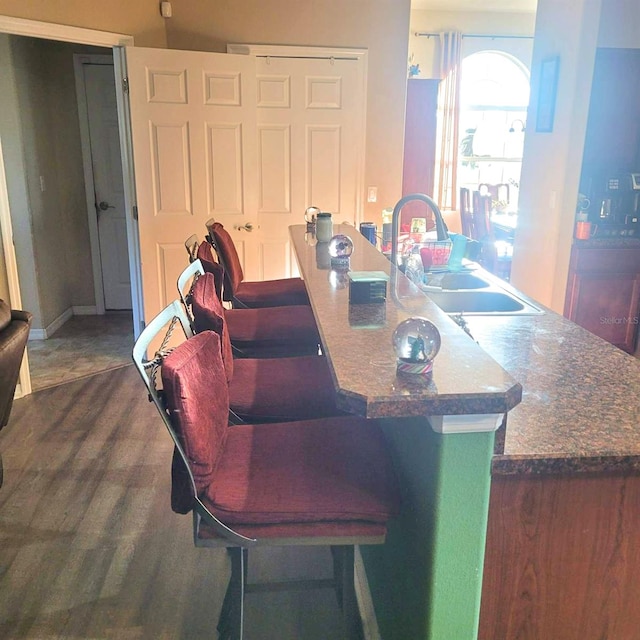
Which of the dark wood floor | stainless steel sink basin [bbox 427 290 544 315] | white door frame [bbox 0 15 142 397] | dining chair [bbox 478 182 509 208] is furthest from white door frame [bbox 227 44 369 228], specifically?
dining chair [bbox 478 182 509 208]

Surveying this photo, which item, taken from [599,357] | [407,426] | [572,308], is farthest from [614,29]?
[407,426]

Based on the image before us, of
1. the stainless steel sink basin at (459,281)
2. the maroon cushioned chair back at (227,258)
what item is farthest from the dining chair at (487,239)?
the maroon cushioned chair back at (227,258)

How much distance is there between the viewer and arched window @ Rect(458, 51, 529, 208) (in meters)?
7.19

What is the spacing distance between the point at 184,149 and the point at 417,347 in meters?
3.39

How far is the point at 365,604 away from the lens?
182 cm

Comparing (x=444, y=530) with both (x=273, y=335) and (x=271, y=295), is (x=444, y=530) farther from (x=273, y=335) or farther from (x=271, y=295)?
(x=271, y=295)

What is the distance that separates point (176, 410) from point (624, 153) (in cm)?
422

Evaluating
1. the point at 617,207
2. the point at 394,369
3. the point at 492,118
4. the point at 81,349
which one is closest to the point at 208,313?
the point at 394,369

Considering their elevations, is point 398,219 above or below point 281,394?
above

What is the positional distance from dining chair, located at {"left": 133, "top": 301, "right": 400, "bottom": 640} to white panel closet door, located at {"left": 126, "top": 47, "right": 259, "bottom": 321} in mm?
2846

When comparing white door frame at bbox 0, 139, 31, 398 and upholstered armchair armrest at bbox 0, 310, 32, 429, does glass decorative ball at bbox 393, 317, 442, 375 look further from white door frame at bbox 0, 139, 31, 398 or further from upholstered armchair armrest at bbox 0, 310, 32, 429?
white door frame at bbox 0, 139, 31, 398

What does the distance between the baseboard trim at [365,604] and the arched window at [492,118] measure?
6192mm

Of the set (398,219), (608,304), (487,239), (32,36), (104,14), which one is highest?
(104,14)

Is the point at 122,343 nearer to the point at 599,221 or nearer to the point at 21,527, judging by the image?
the point at 21,527
